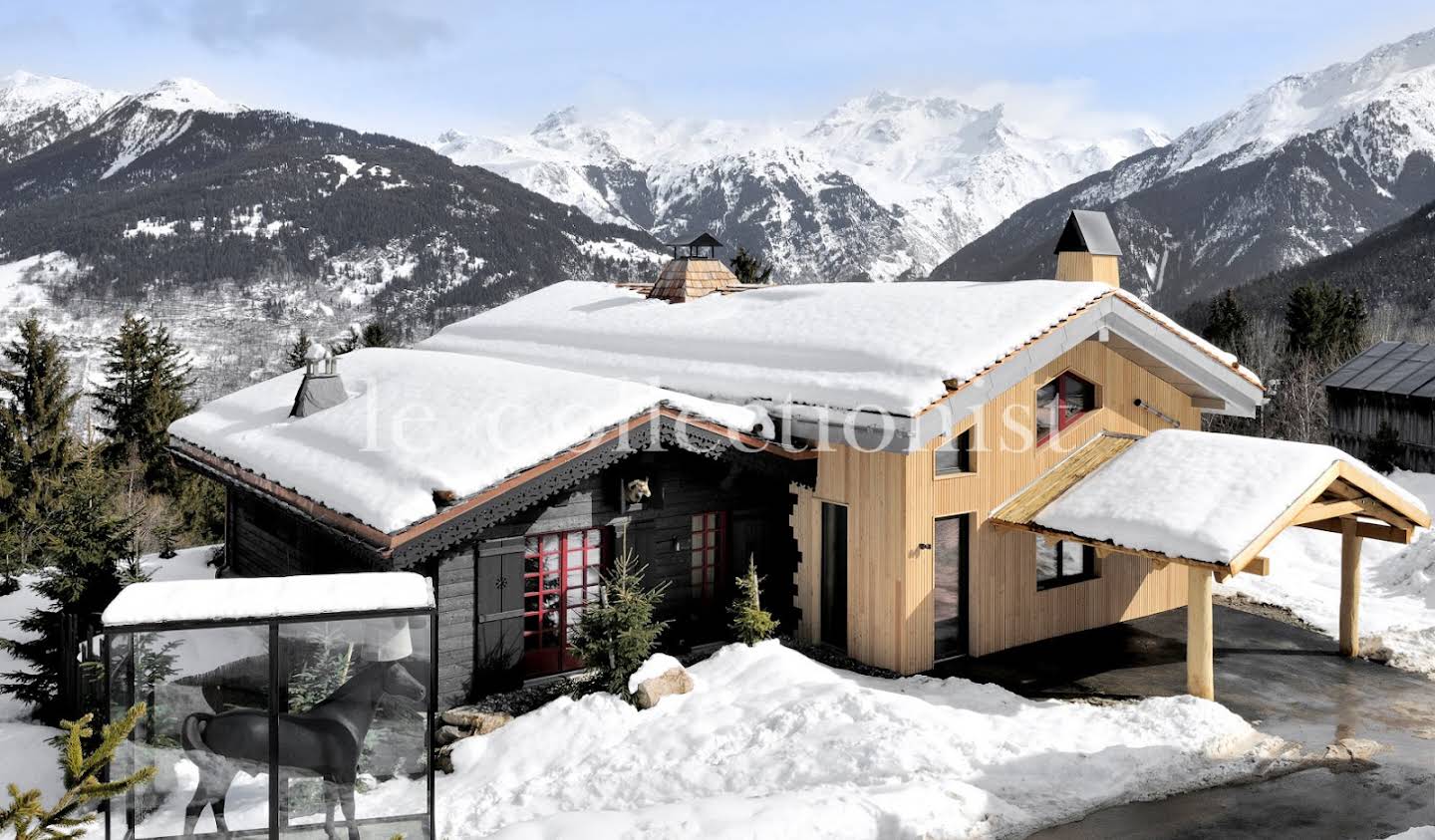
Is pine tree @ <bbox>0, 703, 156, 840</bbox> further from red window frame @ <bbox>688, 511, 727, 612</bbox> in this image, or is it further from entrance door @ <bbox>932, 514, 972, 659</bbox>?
entrance door @ <bbox>932, 514, 972, 659</bbox>

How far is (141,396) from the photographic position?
42562 millimetres

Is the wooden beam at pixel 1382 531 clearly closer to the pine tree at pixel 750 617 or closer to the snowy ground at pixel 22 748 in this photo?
the pine tree at pixel 750 617

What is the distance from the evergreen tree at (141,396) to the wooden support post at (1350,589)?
38.2m

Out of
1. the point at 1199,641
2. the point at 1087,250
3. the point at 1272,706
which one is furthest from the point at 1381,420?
the point at 1199,641

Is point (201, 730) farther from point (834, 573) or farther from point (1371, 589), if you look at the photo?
point (1371, 589)

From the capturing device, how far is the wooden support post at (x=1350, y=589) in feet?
49.2

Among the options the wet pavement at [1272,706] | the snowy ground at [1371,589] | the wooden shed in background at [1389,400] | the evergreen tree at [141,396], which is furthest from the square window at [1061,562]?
the evergreen tree at [141,396]

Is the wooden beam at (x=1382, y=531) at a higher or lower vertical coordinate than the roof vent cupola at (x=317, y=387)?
lower

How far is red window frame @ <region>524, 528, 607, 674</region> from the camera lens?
14.2 meters

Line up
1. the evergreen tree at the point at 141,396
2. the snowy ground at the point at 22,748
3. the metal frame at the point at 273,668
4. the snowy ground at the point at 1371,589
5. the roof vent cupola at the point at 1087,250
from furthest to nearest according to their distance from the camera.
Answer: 1. the evergreen tree at the point at 141,396
2. the roof vent cupola at the point at 1087,250
3. the snowy ground at the point at 1371,589
4. the snowy ground at the point at 22,748
5. the metal frame at the point at 273,668

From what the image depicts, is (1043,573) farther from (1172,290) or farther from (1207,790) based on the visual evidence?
(1172,290)

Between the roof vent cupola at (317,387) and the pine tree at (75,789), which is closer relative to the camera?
the pine tree at (75,789)

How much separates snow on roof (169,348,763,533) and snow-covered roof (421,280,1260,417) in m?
1.45

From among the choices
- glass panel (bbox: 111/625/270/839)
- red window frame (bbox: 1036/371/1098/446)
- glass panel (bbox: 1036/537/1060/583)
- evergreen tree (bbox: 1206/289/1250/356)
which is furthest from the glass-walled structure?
evergreen tree (bbox: 1206/289/1250/356)
